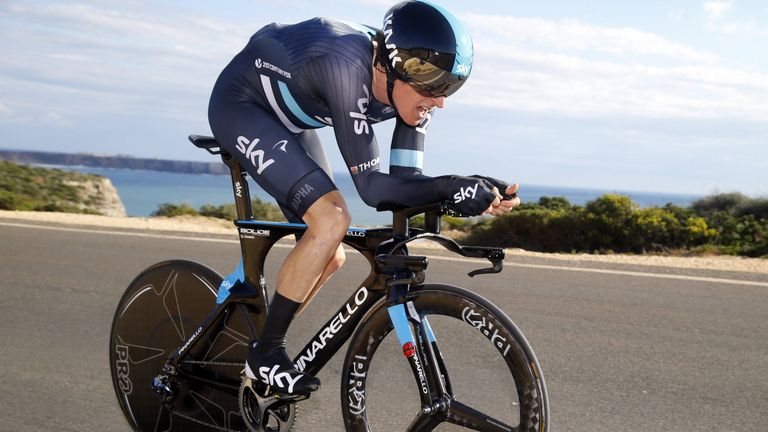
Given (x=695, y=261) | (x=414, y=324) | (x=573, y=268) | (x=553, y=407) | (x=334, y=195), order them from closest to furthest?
(x=414, y=324)
(x=334, y=195)
(x=553, y=407)
(x=573, y=268)
(x=695, y=261)

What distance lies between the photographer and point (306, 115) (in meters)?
3.34

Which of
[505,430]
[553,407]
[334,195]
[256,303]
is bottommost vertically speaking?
[553,407]

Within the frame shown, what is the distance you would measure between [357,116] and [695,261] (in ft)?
23.6

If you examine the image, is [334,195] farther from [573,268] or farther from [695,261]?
[695,261]

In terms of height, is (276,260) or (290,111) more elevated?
(290,111)

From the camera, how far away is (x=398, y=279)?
287 cm

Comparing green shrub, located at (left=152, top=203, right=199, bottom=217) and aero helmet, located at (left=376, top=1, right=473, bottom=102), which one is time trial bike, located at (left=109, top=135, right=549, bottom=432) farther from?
green shrub, located at (left=152, top=203, right=199, bottom=217)

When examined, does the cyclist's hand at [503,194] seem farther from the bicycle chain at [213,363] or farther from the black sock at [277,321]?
the bicycle chain at [213,363]

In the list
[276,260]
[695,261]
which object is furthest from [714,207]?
[276,260]

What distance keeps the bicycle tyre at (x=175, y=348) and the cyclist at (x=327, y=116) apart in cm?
39

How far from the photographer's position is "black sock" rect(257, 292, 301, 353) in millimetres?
3117

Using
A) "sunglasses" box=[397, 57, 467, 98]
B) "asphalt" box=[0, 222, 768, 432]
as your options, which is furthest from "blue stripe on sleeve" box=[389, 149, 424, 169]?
"asphalt" box=[0, 222, 768, 432]

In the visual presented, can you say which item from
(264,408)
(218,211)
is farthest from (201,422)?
(218,211)

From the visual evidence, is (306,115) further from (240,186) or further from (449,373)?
(449,373)
